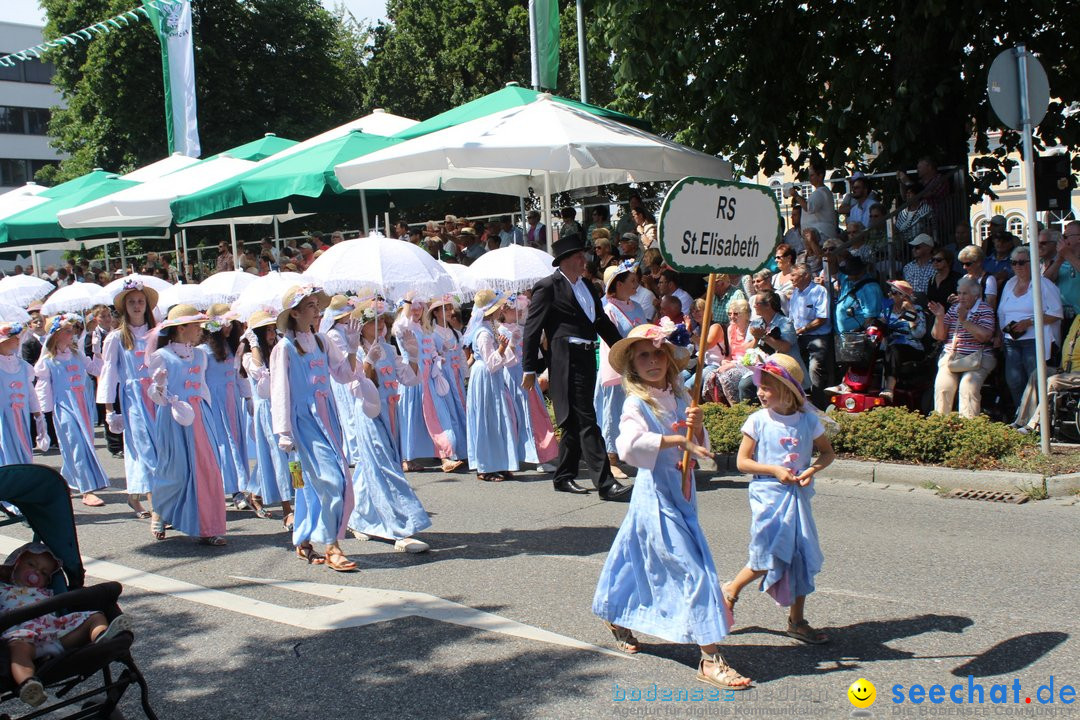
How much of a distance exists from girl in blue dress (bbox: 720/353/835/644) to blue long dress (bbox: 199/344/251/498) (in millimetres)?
5455

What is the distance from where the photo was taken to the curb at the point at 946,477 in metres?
8.45

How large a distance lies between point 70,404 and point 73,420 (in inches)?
6.7

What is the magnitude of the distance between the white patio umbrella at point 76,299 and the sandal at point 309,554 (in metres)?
6.06

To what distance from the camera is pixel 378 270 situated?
27.3 feet

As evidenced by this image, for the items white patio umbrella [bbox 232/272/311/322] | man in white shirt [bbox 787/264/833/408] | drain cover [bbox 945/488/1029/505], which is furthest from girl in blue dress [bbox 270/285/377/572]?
man in white shirt [bbox 787/264/833/408]

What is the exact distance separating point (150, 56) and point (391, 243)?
3240 centimetres

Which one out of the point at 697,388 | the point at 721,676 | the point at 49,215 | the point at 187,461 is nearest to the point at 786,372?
the point at 697,388

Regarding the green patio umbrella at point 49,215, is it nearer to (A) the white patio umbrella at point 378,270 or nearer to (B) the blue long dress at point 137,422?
(B) the blue long dress at point 137,422

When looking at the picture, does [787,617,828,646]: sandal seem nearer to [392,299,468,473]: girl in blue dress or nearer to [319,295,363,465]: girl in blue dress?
[319,295,363,465]: girl in blue dress

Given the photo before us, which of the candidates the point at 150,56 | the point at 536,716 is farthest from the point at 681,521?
the point at 150,56

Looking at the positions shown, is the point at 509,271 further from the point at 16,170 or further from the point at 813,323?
the point at 16,170

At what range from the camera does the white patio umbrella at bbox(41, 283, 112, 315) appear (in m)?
12.1

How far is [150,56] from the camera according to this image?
37.3 metres

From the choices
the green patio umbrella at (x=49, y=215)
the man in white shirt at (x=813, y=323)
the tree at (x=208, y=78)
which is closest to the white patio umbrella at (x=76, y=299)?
the green patio umbrella at (x=49, y=215)
